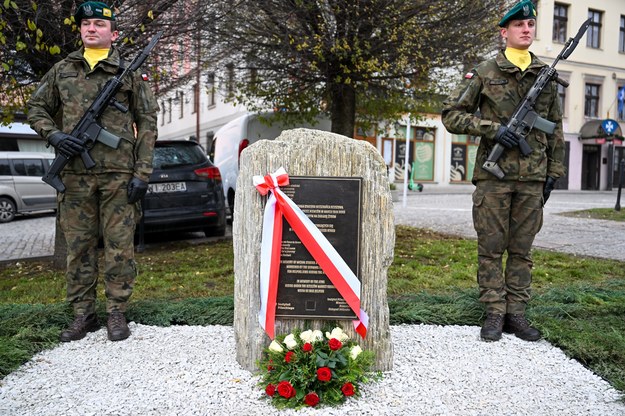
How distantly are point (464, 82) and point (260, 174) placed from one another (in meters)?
1.75

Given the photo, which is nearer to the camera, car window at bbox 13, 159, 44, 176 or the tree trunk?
the tree trunk

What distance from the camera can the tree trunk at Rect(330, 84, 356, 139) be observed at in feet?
29.6

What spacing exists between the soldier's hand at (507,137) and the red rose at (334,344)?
181cm

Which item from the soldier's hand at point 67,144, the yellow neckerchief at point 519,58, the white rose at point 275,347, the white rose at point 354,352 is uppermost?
the yellow neckerchief at point 519,58

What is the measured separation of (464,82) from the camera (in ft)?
13.7

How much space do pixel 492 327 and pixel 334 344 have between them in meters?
1.46

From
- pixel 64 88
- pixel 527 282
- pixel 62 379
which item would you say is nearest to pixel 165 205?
pixel 64 88

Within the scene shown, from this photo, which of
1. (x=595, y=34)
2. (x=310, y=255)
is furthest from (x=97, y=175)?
(x=595, y=34)

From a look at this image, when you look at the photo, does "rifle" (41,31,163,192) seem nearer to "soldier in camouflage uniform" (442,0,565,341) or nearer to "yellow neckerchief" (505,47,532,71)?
"soldier in camouflage uniform" (442,0,565,341)

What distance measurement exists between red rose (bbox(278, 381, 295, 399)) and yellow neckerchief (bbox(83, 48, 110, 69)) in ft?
8.70

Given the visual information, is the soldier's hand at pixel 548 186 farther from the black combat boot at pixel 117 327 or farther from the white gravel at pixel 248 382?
the black combat boot at pixel 117 327

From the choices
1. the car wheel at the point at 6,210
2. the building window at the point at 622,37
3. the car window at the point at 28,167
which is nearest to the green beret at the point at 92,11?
the car wheel at the point at 6,210

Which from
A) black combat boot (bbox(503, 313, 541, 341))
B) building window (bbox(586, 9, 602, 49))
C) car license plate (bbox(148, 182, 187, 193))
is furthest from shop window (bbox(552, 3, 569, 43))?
black combat boot (bbox(503, 313, 541, 341))

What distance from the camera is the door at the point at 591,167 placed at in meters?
32.9
